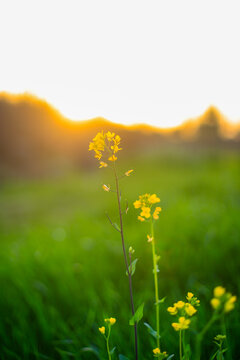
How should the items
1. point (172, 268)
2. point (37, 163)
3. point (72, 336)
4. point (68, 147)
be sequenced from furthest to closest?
point (68, 147) → point (37, 163) → point (172, 268) → point (72, 336)

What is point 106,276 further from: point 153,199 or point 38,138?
point 38,138

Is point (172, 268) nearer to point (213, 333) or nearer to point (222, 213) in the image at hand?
point (213, 333)

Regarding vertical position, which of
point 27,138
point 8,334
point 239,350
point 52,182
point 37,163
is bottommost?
point 8,334

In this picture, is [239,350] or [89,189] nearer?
[239,350]

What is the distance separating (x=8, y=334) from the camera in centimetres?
202

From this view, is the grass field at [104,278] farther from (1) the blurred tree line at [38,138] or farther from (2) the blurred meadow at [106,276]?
(1) the blurred tree line at [38,138]

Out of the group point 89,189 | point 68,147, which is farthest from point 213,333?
point 68,147

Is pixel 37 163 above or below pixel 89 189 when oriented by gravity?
above

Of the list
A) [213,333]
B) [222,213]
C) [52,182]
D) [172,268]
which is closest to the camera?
[213,333]

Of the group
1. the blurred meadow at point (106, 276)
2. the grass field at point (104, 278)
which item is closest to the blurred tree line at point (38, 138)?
the blurred meadow at point (106, 276)

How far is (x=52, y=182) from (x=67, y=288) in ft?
32.1

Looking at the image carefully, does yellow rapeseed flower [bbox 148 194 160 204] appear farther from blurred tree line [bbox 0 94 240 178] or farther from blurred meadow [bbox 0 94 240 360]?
blurred tree line [bbox 0 94 240 178]

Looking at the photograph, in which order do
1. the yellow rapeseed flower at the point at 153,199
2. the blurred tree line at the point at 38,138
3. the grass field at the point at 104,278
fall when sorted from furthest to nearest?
the blurred tree line at the point at 38,138 → the grass field at the point at 104,278 → the yellow rapeseed flower at the point at 153,199

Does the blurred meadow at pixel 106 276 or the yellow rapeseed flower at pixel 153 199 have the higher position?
the yellow rapeseed flower at pixel 153 199
